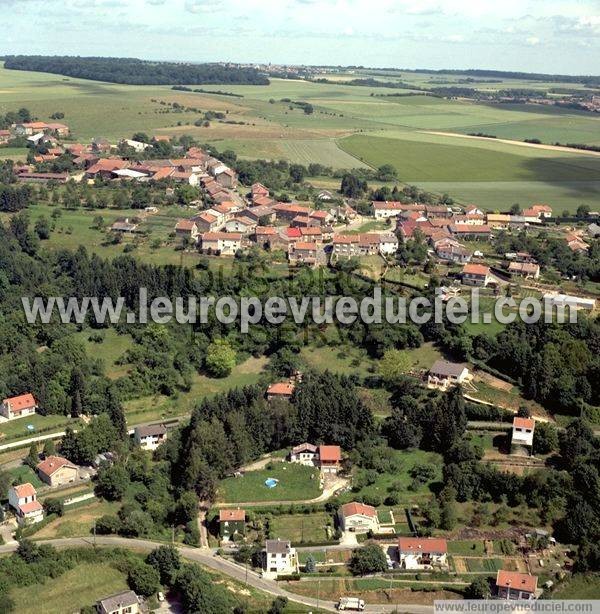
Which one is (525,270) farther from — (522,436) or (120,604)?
(120,604)

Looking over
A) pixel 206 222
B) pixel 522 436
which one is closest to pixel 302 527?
pixel 522 436

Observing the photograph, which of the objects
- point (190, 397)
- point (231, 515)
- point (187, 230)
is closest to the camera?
point (231, 515)

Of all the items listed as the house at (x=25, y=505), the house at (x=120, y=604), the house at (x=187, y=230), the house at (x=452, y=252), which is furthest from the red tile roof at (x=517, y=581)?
the house at (x=187, y=230)

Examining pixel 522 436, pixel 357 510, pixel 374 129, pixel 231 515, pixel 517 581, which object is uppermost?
pixel 374 129

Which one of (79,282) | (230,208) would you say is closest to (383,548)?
(79,282)

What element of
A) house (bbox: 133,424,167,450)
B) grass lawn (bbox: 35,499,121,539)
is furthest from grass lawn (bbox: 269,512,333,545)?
house (bbox: 133,424,167,450)

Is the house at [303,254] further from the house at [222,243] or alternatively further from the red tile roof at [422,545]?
the red tile roof at [422,545]

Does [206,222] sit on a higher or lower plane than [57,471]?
higher
